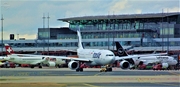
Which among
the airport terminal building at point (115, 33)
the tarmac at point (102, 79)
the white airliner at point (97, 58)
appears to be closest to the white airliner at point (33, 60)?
the white airliner at point (97, 58)

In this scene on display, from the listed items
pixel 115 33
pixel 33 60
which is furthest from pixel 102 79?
pixel 115 33

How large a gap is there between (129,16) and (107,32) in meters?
9.71

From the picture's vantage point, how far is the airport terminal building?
139875 millimetres

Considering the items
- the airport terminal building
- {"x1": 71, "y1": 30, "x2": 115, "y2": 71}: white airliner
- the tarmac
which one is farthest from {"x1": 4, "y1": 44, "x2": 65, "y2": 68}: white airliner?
the tarmac

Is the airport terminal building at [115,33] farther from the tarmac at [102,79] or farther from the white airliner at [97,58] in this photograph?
the tarmac at [102,79]

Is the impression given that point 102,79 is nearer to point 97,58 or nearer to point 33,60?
point 97,58

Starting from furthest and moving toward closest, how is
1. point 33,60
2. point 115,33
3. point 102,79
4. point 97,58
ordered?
1. point 115,33
2. point 33,60
3. point 97,58
4. point 102,79

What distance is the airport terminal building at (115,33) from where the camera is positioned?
139875 mm

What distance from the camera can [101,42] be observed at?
484 feet

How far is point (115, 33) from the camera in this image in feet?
519

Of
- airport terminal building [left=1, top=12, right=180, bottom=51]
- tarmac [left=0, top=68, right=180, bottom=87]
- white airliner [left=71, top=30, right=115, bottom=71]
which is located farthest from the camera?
airport terminal building [left=1, top=12, right=180, bottom=51]

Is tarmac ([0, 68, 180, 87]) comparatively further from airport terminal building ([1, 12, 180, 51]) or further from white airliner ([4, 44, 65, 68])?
airport terminal building ([1, 12, 180, 51])

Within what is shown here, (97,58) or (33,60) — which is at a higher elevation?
(97,58)

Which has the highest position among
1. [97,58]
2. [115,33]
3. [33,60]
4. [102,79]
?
[115,33]
